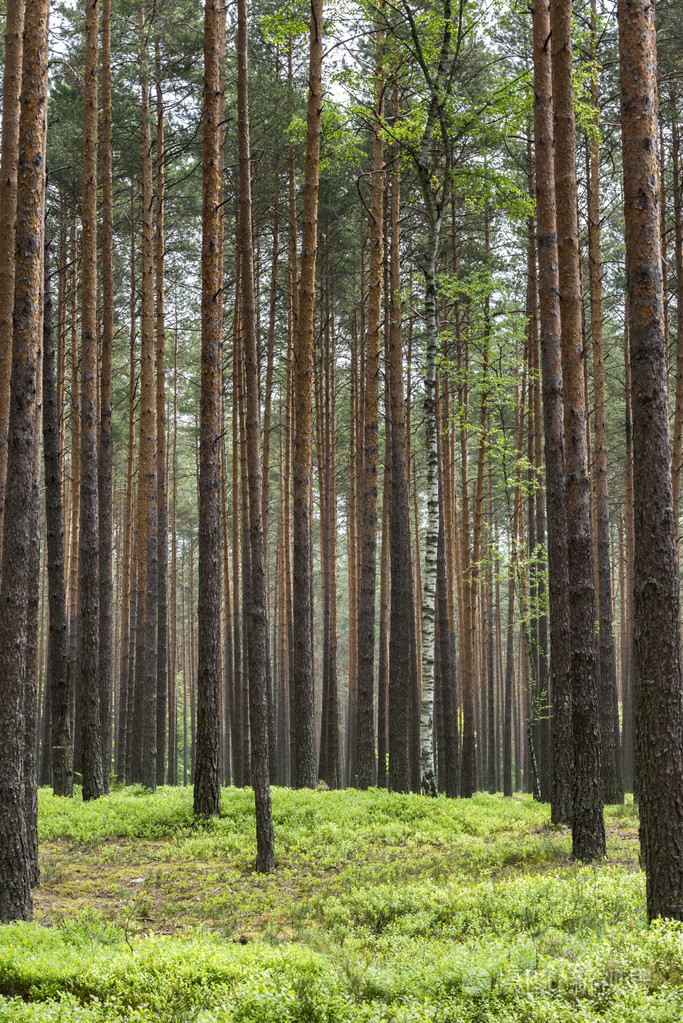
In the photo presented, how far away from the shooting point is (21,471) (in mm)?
7094

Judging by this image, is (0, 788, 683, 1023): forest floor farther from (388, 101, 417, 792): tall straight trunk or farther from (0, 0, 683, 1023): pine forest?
(388, 101, 417, 792): tall straight trunk

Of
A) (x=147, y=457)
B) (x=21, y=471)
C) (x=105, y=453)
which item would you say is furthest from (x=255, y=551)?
(x=105, y=453)

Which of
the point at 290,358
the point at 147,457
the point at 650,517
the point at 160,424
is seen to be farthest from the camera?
the point at 290,358

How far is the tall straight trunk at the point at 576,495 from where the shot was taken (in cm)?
856

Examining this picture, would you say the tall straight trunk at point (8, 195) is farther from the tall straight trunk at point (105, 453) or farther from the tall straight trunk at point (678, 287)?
the tall straight trunk at point (678, 287)

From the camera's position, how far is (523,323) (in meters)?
14.4

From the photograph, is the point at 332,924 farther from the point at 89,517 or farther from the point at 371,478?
the point at 371,478

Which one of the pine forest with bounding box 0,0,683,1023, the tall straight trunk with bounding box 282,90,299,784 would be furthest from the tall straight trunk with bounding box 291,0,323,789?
the tall straight trunk with bounding box 282,90,299,784

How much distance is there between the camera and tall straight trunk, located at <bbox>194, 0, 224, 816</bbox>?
34.7 feet

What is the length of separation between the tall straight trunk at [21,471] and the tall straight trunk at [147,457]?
7.08m

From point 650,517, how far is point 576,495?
285cm

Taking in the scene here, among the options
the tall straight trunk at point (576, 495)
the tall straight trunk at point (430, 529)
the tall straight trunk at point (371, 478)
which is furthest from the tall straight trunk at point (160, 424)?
the tall straight trunk at point (576, 495)

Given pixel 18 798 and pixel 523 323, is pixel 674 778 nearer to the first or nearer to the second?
pixel 18 798

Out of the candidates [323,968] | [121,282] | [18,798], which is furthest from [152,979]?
[121,282]
